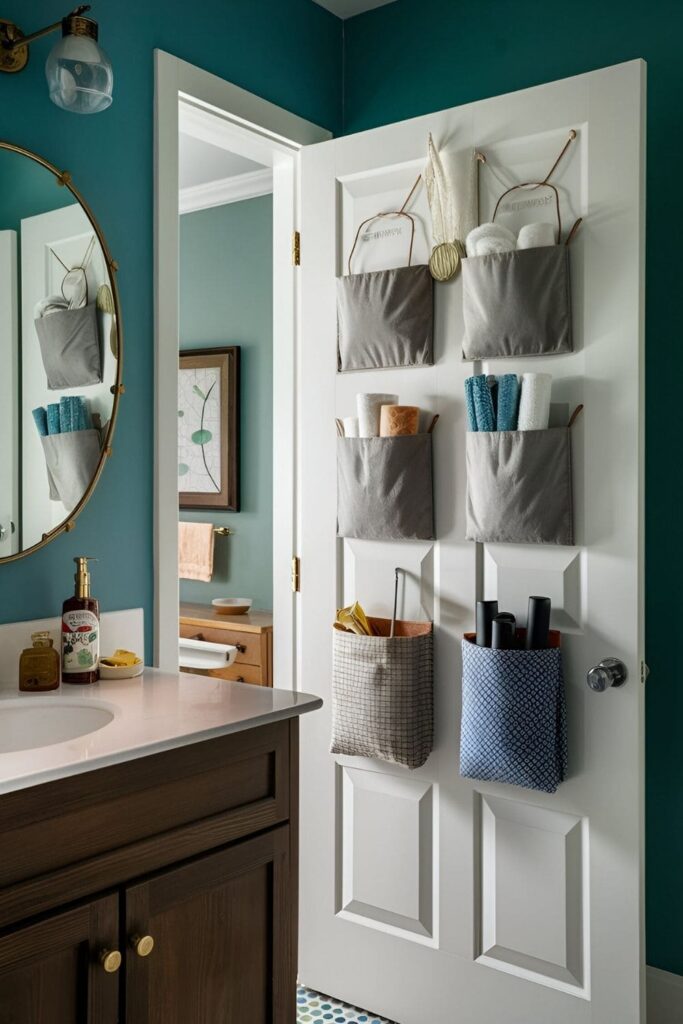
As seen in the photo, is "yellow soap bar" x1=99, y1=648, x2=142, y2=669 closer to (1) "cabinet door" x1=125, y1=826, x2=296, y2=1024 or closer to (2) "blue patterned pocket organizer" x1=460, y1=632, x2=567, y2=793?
(1) "cabinet door" x1=125, y1=826, x2=296, y2=1024

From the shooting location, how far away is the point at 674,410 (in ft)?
6.92

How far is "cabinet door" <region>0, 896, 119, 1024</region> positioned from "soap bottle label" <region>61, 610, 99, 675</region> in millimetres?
526

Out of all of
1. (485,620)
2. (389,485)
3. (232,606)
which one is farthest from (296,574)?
(232,606)

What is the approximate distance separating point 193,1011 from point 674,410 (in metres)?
1.57

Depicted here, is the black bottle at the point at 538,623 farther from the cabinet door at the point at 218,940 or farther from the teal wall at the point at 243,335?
the teal wall at the point at 243,335

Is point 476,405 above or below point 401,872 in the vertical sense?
above

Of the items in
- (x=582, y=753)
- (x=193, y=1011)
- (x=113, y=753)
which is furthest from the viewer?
(x=582, y=753)

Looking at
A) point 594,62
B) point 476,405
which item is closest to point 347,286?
point 476,405

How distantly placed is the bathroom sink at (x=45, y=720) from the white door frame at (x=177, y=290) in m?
0.47

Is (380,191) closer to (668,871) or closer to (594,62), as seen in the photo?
(594,62)

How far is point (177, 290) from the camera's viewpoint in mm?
2102

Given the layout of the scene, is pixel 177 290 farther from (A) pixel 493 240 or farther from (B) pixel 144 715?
(B) pixel 144 715

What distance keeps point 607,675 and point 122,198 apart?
1434 millimetres

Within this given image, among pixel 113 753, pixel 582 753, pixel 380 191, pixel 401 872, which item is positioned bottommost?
pixel 401 872
